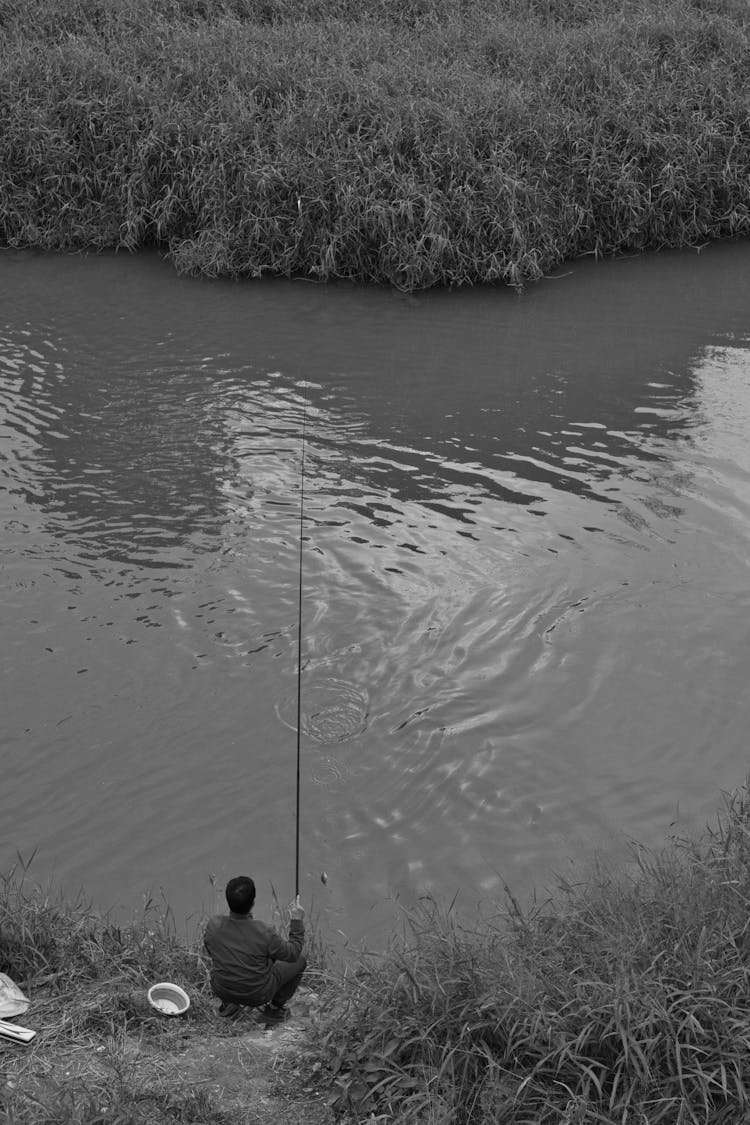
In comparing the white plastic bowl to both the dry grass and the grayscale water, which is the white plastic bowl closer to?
the dry grass

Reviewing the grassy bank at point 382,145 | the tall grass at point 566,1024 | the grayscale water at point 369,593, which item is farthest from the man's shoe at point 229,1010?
the grassy bank at point 382,145

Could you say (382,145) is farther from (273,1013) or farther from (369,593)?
(273,1013)

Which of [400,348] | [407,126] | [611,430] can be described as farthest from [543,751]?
[407,126]

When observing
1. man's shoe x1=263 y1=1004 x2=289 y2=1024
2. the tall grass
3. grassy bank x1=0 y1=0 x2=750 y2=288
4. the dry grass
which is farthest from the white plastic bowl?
grassy bank x1=0 y1=0 x2=750 y2=288

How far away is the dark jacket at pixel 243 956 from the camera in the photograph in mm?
3879

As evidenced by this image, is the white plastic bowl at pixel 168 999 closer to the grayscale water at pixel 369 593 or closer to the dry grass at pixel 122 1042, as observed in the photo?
the dry grass at pixel 122 1042

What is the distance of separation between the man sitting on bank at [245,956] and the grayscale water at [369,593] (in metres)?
0.79

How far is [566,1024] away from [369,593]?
3663 mm

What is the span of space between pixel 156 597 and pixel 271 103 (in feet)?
28.1

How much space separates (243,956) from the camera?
3871 millimetres

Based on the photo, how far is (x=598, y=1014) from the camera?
354 centimetres

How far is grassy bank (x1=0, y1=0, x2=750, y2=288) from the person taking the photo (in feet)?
40.1

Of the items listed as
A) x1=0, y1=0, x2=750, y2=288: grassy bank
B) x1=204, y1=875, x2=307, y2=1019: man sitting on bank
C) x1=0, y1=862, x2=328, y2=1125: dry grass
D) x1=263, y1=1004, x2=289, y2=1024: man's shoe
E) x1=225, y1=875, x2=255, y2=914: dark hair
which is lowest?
x1=263, y1=1004, x2=289, y2=1024: man's shoe

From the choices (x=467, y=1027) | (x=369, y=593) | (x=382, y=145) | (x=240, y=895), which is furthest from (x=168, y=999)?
(x=382, y=145)
